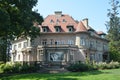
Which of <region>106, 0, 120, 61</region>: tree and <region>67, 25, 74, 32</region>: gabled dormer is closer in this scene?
<region>67, 25, 74, 32</region>: gabled dormer

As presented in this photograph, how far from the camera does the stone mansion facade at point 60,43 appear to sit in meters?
53.7

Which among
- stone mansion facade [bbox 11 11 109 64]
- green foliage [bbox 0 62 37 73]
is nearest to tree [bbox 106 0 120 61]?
stone mansion facade [bbox 11 11 109 64]

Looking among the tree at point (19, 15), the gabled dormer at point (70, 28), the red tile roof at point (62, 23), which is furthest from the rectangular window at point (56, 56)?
the tree at point (19, 15)

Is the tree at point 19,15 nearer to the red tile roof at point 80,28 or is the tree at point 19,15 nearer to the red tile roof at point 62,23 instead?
the red tile roof at point 80,28

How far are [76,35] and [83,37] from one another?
5.22ft

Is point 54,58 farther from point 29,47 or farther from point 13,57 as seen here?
point 13,57

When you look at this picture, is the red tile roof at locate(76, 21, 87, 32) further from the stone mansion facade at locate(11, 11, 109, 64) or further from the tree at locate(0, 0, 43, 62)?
the tree at locate(0, 0, 43, 62)

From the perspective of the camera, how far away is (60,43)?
5675cm

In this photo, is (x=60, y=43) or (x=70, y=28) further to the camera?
(x=70, y=28)

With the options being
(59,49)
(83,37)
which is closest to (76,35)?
(83,37)

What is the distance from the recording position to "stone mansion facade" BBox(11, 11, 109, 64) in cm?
5372

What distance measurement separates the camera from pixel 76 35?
185 ft

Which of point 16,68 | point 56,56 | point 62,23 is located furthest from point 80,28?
point 16,68

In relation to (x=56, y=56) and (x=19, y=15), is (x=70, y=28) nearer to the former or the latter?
(x=56, y=56)
